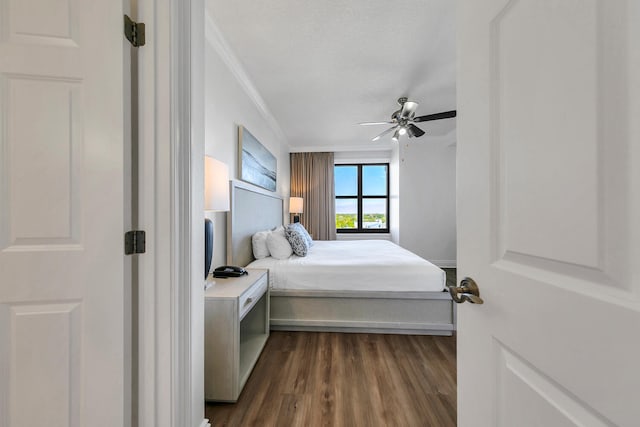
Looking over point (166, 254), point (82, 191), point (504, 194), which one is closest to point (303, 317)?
point (166, 254)

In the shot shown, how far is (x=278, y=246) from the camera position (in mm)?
2658

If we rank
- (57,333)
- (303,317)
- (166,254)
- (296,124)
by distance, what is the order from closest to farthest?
1. (57,333)
2. (166,254)
3. (303,317)
4. (296,124)

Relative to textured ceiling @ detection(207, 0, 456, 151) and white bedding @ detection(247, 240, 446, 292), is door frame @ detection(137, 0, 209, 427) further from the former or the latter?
white bedding @ detection(247, 240, 446, 292)

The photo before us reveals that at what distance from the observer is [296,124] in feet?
13.4

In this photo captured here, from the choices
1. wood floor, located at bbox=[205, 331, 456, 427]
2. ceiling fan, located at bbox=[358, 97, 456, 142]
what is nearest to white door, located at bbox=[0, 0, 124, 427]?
wood floor, located at bbox=[205, 331, 456, 427]

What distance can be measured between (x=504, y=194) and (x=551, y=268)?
187mm

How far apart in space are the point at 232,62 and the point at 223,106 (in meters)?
0.44

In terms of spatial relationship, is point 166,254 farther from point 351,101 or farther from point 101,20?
point 351,101

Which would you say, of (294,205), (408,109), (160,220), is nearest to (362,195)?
(294,205)

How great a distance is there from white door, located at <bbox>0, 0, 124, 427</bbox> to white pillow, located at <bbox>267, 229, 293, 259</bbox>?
5.93 ft

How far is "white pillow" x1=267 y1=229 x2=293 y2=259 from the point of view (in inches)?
104

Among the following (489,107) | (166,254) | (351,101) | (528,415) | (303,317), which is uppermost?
(351,101)

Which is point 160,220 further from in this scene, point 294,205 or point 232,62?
point 294,205

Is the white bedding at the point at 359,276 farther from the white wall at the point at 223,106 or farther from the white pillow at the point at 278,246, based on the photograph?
the white wall at the point at 223,106
